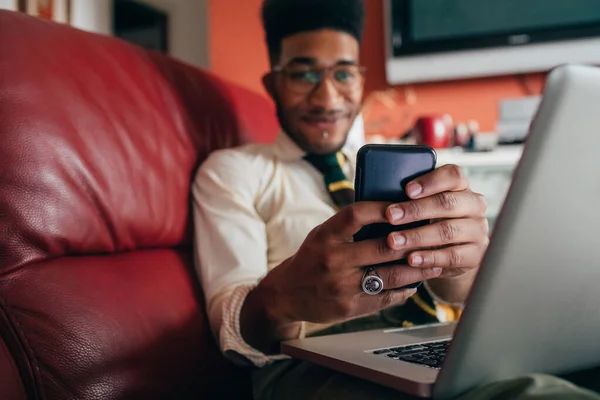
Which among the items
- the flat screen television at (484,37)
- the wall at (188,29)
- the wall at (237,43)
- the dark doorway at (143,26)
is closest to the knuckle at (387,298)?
the flat screen television at (484,37)

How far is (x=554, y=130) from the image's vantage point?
1.31ft

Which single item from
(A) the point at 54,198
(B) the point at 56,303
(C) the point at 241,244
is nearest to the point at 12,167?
(A) the point at 54,198

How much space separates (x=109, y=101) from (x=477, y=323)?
0.66 metres

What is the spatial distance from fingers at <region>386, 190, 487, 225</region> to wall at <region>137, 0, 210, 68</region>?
2.20 metres

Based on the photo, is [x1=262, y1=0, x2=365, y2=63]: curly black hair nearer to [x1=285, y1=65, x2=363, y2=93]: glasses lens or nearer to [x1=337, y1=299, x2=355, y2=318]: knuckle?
[x1=285, y1=65, x2=363, y2=93]: glasses lens

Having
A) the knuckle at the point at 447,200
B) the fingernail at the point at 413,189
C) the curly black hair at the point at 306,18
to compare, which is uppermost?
the curly black hair at the point at 306,18

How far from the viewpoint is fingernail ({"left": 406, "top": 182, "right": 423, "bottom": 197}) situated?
607 millimetres

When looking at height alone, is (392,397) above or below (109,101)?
below

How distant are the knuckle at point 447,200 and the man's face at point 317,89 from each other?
44cm

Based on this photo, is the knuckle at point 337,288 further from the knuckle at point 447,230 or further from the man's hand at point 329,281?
the knuckle at point 447,230

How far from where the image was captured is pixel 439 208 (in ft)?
2.07

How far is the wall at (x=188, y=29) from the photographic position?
8.91 feet

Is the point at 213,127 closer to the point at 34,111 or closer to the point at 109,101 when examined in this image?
the point at 109,101

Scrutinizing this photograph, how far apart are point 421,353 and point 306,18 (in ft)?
2.24
